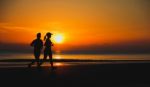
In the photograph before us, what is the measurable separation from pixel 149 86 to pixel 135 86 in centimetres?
47

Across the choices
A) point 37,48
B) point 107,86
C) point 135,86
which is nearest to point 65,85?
point 107,86

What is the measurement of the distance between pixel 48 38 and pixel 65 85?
957 cm

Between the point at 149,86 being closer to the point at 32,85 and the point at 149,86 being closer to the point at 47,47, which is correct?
the point at 32,85

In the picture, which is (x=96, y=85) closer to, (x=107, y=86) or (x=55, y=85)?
(x=107, y=86)

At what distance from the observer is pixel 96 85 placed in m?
13.6

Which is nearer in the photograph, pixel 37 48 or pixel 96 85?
pixel 96 85

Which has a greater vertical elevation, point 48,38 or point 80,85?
point 48,38

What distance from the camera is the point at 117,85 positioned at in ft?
45.0

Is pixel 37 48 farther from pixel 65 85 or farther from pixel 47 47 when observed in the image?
pixel 65 85

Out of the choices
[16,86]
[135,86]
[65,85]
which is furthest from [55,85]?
[135,86]

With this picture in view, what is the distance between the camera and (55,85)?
1369 cm

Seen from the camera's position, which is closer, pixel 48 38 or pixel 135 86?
pixel 135 86

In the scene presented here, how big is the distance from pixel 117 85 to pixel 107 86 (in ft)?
1.74

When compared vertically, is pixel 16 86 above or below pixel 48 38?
below
